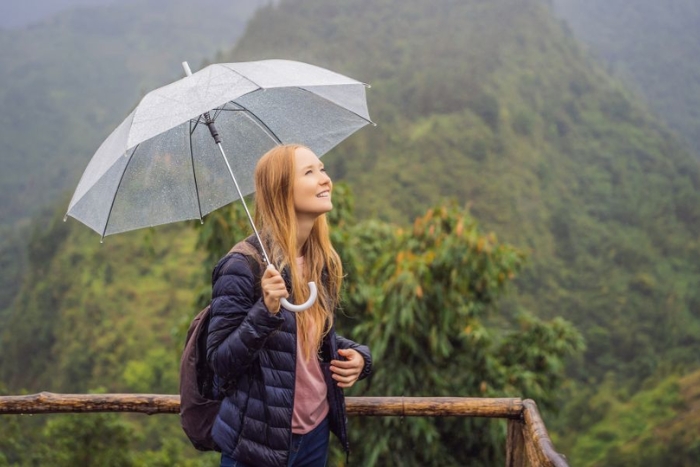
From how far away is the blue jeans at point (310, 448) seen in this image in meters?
1.86

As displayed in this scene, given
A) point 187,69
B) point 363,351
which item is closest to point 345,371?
point 363,351

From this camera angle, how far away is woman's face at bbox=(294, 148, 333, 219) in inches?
71.1

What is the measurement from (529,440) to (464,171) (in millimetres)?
37647

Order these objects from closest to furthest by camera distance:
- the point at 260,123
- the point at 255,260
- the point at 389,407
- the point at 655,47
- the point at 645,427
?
the point at 255,260 < the point at 260,123 < the point at 389,407 < the point at 645,427 < the point at 655,47

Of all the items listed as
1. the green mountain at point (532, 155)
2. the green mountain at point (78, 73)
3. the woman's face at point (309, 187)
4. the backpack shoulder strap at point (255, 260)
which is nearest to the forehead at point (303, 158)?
the woman's face at point (309, 187)

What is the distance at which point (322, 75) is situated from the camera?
6.91 ft

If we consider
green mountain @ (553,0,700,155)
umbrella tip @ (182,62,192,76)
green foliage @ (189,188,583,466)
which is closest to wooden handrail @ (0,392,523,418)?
umbrella tip @ (182,62,192,76)

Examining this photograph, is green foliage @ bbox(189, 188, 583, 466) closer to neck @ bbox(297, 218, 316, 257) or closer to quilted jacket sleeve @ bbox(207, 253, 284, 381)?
neck @ bbox(297, 218, 316, 257)

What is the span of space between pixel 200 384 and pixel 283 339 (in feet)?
0.83

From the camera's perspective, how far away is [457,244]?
4.42 metres

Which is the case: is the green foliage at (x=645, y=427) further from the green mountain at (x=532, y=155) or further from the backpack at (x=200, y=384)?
the backpack at (x=200, y=384)

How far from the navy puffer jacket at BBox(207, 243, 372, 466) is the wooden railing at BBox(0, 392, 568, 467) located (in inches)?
24.8

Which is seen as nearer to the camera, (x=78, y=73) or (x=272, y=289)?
(x=272, y=289)

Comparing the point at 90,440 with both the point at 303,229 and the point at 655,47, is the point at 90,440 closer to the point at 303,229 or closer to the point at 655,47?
the point at 303,229
